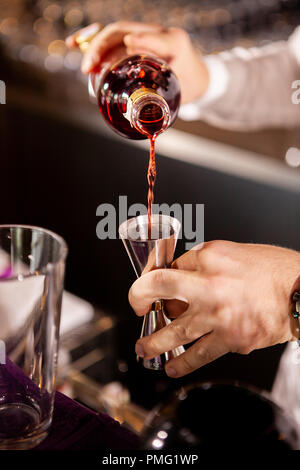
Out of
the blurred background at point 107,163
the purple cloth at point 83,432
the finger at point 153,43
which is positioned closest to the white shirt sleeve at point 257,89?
the blurred background at point 107,163

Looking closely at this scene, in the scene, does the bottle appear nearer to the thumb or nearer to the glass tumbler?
the thumb

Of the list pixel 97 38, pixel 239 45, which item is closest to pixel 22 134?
pixel 239 45

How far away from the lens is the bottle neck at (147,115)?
74 centimetres

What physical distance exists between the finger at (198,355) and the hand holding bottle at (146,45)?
1.88 feet

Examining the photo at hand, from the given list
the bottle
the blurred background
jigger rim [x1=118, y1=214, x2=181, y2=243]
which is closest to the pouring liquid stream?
the bottle

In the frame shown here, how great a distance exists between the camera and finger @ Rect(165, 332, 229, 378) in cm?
60

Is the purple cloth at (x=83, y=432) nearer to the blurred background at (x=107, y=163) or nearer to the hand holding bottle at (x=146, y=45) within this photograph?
the hand holding bottle at (x=146, y=45)

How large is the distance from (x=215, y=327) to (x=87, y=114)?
2.31m

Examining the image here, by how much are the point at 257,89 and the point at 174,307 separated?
1.47m

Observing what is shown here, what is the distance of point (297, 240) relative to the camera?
2096 mm

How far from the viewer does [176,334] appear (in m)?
0.60

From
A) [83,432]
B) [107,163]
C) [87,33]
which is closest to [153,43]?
[87,33]

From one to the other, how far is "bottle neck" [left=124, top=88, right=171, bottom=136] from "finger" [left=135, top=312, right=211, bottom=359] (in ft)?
0.94
